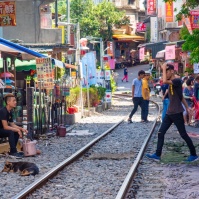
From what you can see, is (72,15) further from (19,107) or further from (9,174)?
(9,174)

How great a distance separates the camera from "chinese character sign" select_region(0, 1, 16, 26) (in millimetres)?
24391

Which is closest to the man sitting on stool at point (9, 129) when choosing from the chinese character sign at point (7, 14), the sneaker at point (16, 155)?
the sneaker at point (16, 155)

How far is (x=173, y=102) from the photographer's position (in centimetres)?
1338

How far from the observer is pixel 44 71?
783 inches

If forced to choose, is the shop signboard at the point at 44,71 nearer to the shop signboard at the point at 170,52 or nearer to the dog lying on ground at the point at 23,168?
the dog lying on ground at the point at 23,168

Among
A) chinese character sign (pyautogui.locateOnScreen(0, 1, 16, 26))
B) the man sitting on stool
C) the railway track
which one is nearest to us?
the railway track

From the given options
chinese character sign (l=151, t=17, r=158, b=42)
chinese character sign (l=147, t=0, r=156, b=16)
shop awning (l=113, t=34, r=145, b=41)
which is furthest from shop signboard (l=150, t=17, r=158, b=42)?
shop awning (l=113, t=34, r=145, b=41)

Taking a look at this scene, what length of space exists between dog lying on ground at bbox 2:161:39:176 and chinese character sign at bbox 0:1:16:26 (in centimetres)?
1268

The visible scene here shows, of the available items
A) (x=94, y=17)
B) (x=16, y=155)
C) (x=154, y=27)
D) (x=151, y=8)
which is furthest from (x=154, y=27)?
(x=16, y=155)

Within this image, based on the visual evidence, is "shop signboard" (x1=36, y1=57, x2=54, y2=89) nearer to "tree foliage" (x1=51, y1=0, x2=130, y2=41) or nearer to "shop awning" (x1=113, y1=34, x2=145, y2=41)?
"tree foliage" (x1=51, y1=0, x2=130, y2=41)

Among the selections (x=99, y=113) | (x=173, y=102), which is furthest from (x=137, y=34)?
(x=173, y=102)

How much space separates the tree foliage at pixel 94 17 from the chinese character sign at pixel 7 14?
48.7 m

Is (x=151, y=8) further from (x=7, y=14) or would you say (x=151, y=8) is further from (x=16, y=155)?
(x=16, y=155)

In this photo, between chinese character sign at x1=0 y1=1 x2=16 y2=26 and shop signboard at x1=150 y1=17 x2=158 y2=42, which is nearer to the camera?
chinese character sign at x1=0 y1=1 x2=16 y2=26
